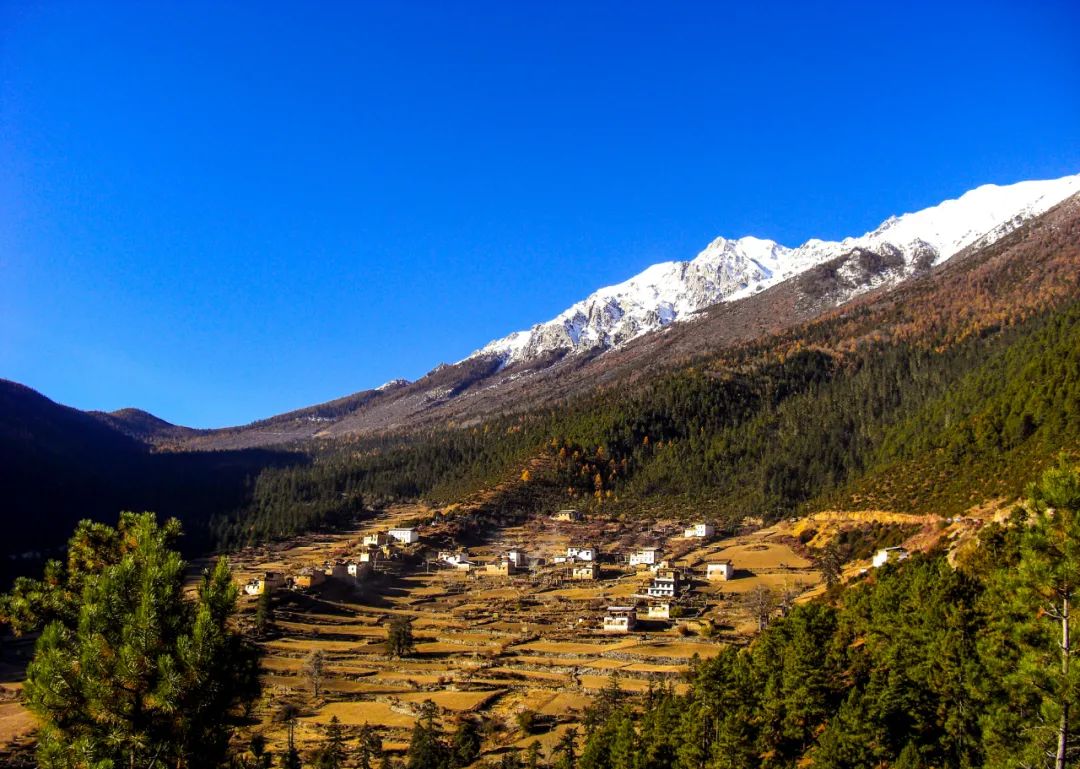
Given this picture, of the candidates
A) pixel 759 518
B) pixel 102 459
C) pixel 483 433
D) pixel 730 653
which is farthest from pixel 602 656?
pixel 102 459

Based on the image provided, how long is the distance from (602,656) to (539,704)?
34.8 feet

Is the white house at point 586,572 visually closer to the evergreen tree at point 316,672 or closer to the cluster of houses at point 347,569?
the cluster of houses at point 347,569

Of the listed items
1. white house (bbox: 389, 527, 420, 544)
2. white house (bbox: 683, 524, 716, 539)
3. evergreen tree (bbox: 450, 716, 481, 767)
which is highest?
white house (bbox: 389, 527, 420, 544)

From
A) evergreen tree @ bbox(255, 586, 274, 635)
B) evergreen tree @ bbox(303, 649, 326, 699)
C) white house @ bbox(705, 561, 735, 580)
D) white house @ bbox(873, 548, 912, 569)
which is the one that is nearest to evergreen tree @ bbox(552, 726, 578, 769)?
evergreen tree @ bbox(303, 649, 326, 699)

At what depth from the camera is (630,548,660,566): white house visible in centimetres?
8869

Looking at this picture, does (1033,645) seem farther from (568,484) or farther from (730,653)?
(568,484)

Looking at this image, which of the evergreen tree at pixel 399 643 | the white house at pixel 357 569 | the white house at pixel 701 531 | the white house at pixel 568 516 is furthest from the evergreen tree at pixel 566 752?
the white house at pixel 568 516

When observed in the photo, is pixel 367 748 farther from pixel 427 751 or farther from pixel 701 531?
pixel 701 531

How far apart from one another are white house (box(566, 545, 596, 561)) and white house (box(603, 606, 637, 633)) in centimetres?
2696

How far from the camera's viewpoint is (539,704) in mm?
45656

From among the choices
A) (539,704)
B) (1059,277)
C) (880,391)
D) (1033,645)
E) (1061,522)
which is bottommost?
(539,704)

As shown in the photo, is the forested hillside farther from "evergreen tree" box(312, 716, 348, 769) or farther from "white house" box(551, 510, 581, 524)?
"white house" box(551, 510, 581, 524)

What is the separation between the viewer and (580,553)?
310ft

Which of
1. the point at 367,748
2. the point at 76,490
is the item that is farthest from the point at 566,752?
the point at 76,490
